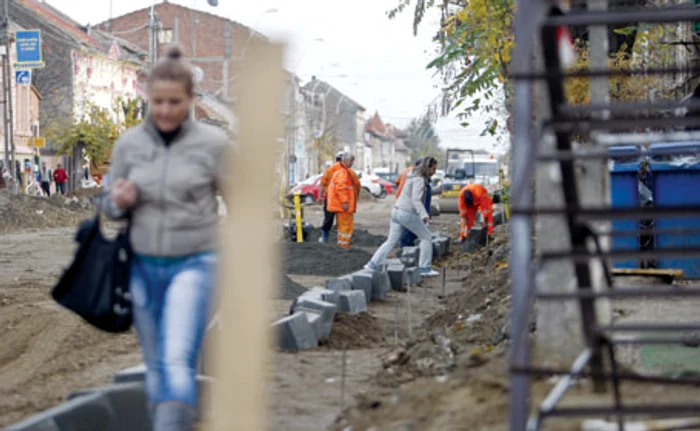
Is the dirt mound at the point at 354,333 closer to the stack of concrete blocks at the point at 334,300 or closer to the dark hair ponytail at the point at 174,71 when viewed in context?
the stack of concrete blocks at the point at 334,300

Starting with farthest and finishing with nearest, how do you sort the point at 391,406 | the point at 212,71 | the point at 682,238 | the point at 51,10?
the point at 212,71
the point at 51,10
the point at 682,238
the point at 391,406

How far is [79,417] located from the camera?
20.5 ft

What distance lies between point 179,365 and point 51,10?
87.3 m

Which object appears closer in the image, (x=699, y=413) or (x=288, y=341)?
(x=699, y=413)

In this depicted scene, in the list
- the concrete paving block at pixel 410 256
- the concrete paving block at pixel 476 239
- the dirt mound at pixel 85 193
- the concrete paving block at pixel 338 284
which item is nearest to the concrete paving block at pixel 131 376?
the concrete paving block at pixel 338 284

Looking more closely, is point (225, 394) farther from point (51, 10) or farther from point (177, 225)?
point (51, 10)

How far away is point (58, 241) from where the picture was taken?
94.1 ft

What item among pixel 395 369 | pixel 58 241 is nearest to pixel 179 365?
pixel 395 369

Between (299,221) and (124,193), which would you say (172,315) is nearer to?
(124,193)

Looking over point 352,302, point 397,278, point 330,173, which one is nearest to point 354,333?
point 352,302

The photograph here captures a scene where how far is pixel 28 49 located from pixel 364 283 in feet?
106

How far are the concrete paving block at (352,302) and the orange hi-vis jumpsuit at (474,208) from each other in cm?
1139

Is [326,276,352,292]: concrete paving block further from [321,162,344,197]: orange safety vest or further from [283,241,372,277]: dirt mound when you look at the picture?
[321,162,344,197]: orange safety vest

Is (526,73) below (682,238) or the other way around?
the other way around
